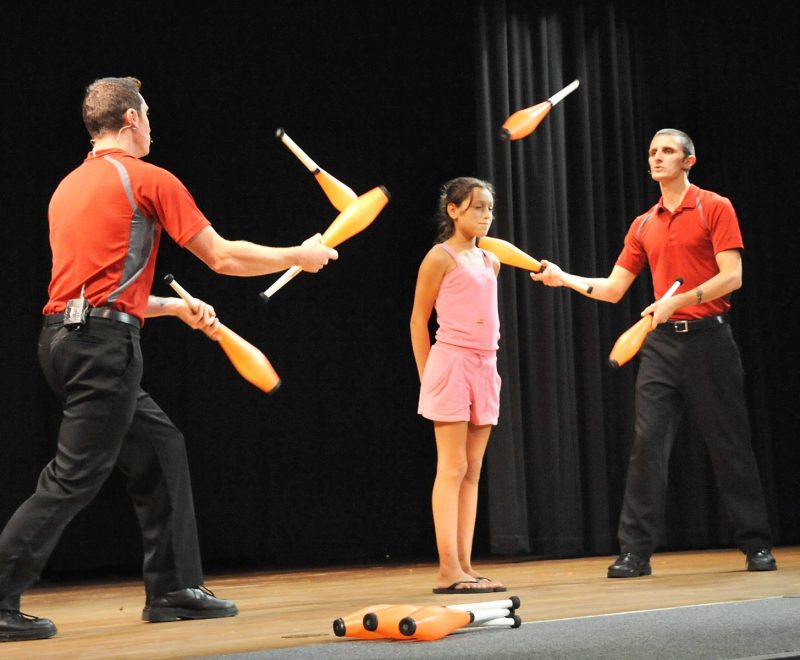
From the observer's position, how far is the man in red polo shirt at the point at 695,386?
3.79 m

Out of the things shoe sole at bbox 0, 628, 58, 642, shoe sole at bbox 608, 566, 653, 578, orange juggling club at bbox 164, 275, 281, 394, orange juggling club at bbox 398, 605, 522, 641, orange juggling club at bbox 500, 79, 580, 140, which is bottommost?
shoe sole at bbox 608, 566, 653, 578

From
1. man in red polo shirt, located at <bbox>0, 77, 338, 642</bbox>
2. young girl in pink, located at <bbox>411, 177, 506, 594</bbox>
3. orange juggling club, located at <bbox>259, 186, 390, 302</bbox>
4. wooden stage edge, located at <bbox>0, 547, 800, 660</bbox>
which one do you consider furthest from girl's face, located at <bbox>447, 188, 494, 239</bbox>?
wooden stage edge, located at <bbox>0, 547, 800, 660</bbox>

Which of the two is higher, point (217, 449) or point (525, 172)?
point (525, 172)

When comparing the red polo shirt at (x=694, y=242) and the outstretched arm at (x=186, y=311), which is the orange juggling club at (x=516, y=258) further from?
the outstretched arm at (x=186, y=311)

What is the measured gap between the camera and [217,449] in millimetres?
4844

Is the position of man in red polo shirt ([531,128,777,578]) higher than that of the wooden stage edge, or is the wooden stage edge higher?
man in red polo shirt ([531,128,777,578])

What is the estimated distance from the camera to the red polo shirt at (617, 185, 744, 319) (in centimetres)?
383

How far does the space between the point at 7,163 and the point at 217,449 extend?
1.43 m

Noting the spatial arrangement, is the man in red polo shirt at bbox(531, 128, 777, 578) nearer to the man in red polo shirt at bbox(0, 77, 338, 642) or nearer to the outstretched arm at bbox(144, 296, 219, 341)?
the outstretched arm at bbox(144, 296, 219, 341)

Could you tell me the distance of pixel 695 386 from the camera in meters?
3.83

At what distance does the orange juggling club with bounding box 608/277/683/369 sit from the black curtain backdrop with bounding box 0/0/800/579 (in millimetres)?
1410

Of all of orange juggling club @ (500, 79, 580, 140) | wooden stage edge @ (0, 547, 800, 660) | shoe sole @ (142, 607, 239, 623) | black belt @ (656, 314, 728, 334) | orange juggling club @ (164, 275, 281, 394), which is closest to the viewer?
wooden stage edge @ (0, 547, 800, 660)

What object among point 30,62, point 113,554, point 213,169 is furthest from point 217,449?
point 30,62

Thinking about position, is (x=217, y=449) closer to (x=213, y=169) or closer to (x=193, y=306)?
(x=213, y=169)
